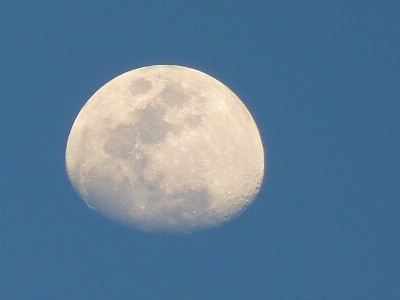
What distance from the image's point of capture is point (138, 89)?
13.8 m

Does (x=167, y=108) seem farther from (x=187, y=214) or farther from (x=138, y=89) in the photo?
(x=187, y=214)

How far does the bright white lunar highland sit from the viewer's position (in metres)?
12.9

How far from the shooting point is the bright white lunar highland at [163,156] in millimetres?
12914

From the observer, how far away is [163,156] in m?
12.8

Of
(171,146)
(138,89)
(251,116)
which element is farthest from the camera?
(251,116)

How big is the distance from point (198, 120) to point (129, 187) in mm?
2173

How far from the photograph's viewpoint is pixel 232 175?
530 inches

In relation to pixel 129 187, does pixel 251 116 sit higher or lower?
higher

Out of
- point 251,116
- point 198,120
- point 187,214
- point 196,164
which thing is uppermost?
point 251,116

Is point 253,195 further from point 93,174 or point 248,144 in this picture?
point 93,174

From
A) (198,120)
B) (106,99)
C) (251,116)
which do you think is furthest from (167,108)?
(251,116)

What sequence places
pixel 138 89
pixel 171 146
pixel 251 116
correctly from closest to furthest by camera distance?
pixel 171 146
pixel 138 89
pixel 251 116

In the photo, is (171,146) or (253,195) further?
(253,195)

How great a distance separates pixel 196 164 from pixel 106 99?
2.84m
